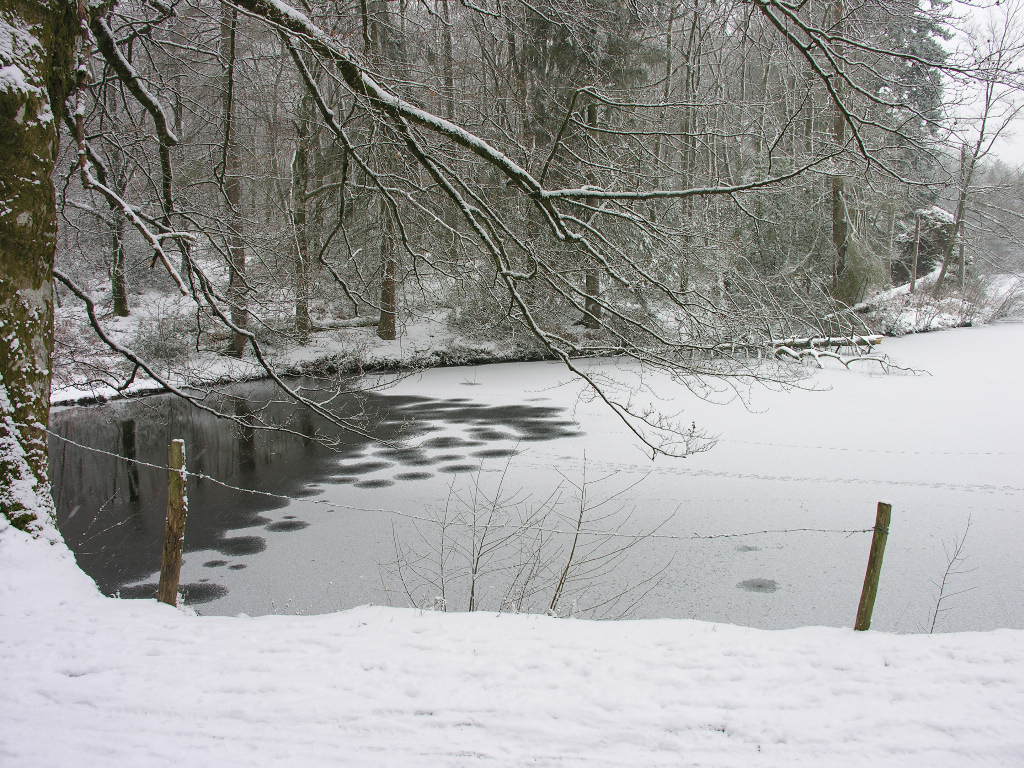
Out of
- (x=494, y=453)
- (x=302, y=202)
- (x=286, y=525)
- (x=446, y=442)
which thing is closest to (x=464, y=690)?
(x=286, y=525)

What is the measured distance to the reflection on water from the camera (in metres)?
6.21

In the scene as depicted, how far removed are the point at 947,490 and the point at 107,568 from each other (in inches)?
299

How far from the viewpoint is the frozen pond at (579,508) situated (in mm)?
5133

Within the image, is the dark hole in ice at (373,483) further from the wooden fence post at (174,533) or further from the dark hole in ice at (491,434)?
the wooden fence post at (174,533)

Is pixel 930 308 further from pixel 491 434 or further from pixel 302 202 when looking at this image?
pixel 302 202

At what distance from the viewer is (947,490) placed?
7.34 m

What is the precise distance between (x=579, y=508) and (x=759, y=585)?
2058 mm

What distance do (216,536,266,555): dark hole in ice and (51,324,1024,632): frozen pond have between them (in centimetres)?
3

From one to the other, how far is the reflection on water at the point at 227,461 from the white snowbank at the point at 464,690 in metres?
1.53

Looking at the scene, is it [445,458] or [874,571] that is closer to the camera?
[874,571]

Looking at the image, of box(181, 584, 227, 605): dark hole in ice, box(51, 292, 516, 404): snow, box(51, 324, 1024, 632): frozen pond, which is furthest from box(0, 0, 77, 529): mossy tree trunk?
box(51, 292, 516, 404): snow

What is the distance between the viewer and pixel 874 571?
11.7 feet

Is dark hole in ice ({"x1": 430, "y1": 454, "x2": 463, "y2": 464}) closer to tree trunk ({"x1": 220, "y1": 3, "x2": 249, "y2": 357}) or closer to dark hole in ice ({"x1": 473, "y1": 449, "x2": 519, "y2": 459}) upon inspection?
dark hole in ice ({"x1": 473, "y1": 449, "x2": 519, "y2": 459})

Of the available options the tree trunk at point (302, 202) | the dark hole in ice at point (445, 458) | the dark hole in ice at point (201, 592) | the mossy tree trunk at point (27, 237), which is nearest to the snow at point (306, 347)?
the tree trunk at point (302, 202)
